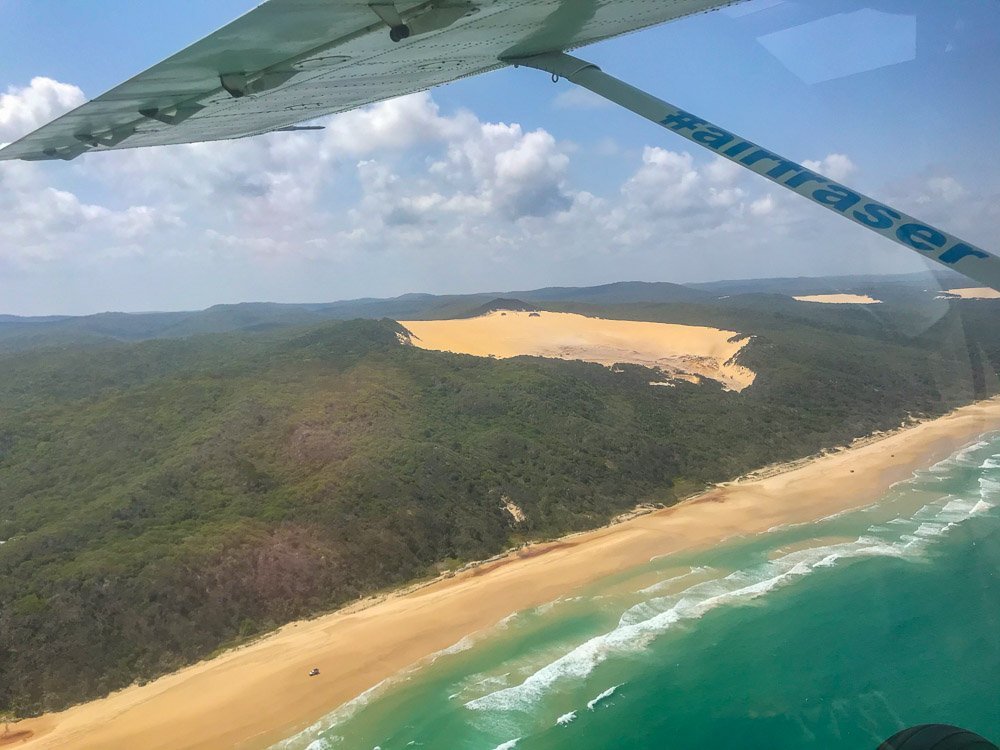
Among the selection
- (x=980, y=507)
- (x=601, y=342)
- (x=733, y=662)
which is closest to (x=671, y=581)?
(x=733, y=662)

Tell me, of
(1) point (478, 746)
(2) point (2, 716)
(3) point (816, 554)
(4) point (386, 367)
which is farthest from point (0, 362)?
(3) point (816, 554)

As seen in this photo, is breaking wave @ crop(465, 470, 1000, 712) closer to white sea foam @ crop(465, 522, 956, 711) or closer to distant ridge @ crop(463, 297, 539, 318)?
white sea foam @ crop(465, 522, 956, 711)

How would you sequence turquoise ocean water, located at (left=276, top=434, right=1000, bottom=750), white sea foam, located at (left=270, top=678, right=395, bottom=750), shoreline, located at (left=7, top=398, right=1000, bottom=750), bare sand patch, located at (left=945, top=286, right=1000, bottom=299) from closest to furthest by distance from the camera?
1. bare sand patch, located at (left=945, top=286, right=1000, bottom=299)
2. turquoise ocean water, located at (left=276, top=434, right=1000, bottom=750)
3. white sea foam, located at (left=270, top=678, right=395, bottom=750)
4. shoreline, located at (left=7, top=398, right=1000, bottom=750)

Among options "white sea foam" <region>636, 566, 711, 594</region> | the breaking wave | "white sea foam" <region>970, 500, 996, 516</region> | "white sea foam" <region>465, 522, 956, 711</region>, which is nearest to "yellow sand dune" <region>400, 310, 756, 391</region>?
"white sea foam" <region>970, 500, 996, 516</region>

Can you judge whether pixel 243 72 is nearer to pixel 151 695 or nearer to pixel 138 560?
pixel 151 695

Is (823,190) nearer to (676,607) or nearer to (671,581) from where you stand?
(676,607)

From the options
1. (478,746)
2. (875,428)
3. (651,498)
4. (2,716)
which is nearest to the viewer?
(478,746)

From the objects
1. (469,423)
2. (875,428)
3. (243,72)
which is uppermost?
(243,72)
